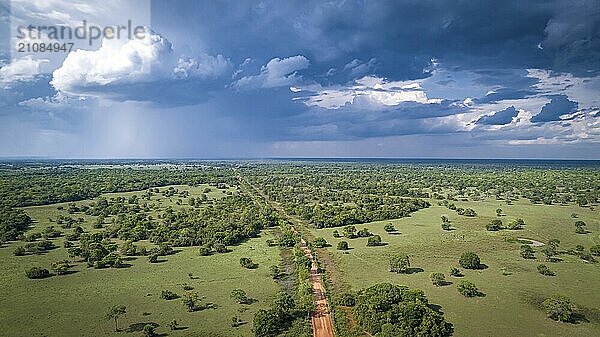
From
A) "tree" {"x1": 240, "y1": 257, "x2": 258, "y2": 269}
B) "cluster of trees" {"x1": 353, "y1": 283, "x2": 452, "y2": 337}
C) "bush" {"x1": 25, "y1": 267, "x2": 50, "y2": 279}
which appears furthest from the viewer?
"tree" {"x1": 240, "y1": 257, "x2": 258, "y2": 269}

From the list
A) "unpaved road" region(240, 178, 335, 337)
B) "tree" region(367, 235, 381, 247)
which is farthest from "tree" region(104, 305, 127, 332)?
"tree" region(367, 235, 381, 247)

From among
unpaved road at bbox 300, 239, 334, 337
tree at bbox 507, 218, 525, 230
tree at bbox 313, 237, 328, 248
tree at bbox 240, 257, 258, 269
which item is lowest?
unpaved road at bbox 300, 239, 334, 337

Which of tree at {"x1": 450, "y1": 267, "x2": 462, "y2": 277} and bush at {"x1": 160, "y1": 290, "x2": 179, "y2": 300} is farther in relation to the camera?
tree at {"x1": 450, "y1": 267, "x2": 462, "y2": 277}

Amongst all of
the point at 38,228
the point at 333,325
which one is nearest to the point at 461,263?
the point at 333,325

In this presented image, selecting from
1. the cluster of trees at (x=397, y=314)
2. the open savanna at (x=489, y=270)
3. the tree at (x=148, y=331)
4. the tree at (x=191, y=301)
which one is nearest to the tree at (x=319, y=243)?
the open savanna at (x=489, y=270)

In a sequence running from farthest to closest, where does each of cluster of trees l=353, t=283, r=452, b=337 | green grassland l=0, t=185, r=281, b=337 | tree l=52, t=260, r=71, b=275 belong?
tree l=52, t=260, r=71, b=275
green grassland l=0, t=185, r=281, b=337
cluster of trees l=353, t=283, r=452, b=337

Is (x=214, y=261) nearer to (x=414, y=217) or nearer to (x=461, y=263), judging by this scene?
(x=461, y=263)

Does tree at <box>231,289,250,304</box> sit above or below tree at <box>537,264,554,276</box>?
below

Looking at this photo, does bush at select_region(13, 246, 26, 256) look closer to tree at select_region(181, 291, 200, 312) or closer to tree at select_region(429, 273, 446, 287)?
tree at select_region(181, 291, 200, 312)
